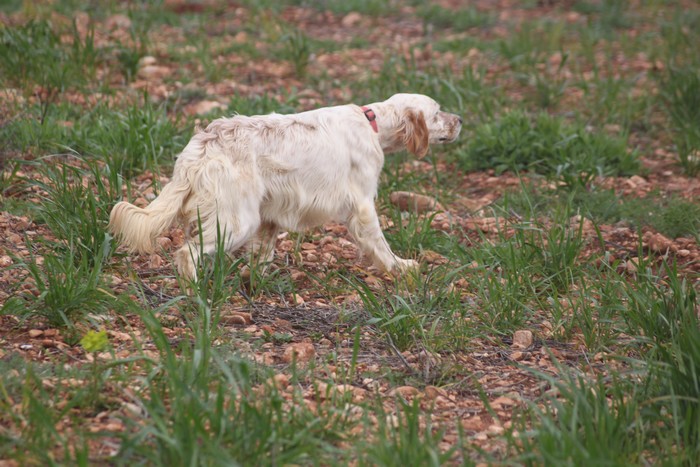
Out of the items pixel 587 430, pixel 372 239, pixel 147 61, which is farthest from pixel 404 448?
pixel 147 61

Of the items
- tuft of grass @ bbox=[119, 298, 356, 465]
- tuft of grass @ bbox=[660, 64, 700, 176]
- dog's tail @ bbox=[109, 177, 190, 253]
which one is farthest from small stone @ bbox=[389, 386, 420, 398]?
tuft of grass @ bbox=[660, 64, 700, 176]

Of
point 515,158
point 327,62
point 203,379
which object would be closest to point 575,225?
point 515,158

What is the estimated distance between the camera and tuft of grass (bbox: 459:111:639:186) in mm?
6359

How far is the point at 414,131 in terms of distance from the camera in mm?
4965

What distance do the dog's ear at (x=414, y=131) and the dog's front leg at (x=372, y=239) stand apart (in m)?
0.48

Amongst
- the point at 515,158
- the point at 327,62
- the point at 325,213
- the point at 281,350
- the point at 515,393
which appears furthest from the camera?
the point at 327,62

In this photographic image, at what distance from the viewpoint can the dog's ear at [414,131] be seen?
4.96 m

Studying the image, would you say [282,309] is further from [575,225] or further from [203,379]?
[575,225]

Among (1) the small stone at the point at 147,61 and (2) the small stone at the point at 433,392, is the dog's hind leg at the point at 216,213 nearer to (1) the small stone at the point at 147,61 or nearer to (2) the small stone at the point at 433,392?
(2) the small stone at the point at 433,392

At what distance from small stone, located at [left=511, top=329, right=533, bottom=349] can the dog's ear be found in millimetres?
1373

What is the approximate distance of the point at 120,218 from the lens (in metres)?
4.06

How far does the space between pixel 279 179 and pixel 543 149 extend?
2685mm

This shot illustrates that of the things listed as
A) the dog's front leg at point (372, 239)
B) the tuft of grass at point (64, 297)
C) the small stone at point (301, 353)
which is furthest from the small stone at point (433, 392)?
the tuft of grass at point (64, 297)

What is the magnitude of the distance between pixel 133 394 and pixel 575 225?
128 inches
